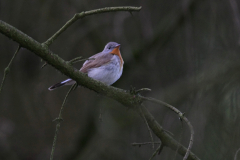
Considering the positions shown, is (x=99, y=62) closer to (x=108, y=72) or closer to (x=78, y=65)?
(x=108, y=72)

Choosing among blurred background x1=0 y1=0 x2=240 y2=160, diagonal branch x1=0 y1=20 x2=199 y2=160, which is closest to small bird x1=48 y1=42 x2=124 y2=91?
blurred background x1=0 y1=0 x2=240 y2=160

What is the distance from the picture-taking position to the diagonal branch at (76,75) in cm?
235

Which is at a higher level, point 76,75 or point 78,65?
point 78,65

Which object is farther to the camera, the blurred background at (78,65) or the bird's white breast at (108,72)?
the blurred background at (78,65)

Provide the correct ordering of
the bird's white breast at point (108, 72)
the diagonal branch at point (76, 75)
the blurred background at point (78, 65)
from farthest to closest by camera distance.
Answer: the blurred background at point (78, 65)
the bird's white breast at point (108, 72)
the diagonal branch at point (76, 75)

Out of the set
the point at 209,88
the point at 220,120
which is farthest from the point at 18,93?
the point at 220,120

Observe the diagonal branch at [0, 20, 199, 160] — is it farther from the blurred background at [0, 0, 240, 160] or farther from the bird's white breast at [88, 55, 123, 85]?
the blurred background at [0, 0, 240, 160]

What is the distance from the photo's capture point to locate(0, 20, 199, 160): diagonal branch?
92.4 inches

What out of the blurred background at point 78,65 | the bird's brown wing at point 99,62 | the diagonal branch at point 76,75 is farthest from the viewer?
the blurred background at point 78,65

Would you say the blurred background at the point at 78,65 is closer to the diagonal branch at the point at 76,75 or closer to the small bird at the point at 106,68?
the small bird at the point at 106,68

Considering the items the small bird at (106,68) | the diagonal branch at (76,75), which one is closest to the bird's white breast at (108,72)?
the small bird at (106,68)

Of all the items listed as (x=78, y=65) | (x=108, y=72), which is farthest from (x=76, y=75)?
(x=78, y=65)

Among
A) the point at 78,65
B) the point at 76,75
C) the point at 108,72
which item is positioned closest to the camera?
the point at 76,75

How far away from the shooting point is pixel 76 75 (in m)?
2.75
